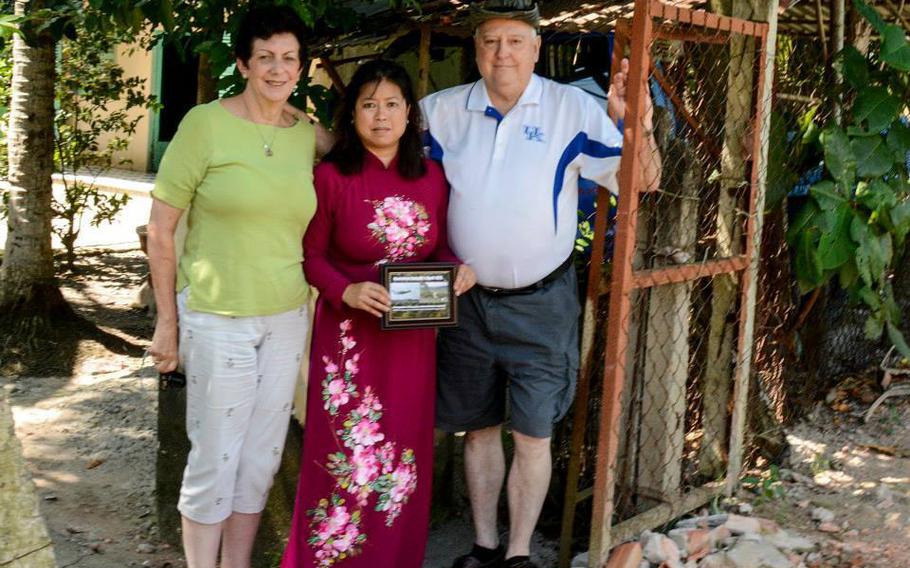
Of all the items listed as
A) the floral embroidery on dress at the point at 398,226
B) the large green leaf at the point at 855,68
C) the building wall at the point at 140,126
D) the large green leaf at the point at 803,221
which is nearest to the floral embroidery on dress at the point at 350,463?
the floral embroidery on dress at the point at 398,226

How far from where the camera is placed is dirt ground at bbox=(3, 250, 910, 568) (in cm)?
451

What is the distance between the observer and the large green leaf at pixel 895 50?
4363 millimetres

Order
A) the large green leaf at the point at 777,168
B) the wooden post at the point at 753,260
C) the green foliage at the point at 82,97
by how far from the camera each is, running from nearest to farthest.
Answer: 1. the wooden post at the point at 753,260
2. the large green leaf at the point at 777,168
3. the green foliage at the point at 82,97

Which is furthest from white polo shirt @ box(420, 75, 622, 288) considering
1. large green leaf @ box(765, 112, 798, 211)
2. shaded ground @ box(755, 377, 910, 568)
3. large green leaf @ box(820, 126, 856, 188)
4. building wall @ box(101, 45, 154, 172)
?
building wall @ box(101, 45, 154, 172)

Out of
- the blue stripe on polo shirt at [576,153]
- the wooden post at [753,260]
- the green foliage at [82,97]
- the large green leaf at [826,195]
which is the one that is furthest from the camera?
the green foliage at [82,97]

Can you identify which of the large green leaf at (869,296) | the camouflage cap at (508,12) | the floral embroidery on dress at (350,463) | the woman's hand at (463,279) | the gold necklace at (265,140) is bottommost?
the floral embroidery on dress at (350,463)

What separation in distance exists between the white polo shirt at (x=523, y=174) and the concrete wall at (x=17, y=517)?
5.33 feet

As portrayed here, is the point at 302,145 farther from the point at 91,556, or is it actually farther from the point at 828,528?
the point at 828,528

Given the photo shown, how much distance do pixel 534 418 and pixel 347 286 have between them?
82cm

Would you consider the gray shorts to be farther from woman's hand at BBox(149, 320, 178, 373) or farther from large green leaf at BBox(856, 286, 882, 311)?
large green leaf at BBox(856, 286, 882, 311)

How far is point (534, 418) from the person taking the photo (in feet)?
12.2

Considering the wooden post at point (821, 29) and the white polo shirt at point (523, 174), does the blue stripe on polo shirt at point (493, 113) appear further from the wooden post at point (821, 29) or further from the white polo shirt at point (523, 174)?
the wooden post at point (821, 29)

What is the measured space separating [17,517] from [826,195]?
3456 mm

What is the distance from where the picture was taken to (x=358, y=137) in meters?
3.55
